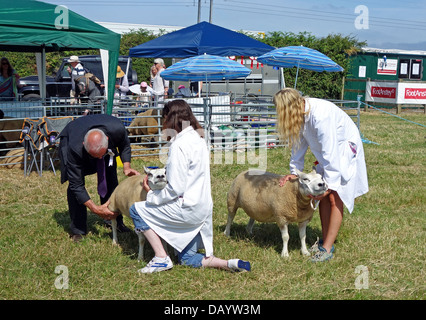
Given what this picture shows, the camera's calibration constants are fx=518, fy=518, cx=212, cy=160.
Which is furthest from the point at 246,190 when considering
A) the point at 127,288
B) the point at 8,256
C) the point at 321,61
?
the point at 321,61

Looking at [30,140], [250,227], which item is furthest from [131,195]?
[30,140]

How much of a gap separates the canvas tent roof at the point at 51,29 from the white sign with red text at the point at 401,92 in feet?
52.6

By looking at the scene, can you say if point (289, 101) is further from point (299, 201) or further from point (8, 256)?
point (8, 256)

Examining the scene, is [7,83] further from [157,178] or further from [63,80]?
[157,178]

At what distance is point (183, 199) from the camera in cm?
453

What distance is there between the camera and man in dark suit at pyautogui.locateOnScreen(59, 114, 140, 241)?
5.20m

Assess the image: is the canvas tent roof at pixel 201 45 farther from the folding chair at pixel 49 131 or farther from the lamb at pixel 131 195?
the lamb at pixel 131 195

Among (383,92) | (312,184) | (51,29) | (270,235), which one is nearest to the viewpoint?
(312,184)

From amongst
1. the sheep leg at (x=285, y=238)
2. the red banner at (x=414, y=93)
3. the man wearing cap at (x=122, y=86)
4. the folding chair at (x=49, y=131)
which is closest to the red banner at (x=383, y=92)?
the red banner at (x=414, y=93)

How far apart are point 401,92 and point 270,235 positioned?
1933 cm

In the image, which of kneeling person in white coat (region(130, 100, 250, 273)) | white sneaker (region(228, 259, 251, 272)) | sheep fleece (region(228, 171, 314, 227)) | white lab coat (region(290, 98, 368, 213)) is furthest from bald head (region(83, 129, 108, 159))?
white lab coat (region(290, 98, 368, 213))

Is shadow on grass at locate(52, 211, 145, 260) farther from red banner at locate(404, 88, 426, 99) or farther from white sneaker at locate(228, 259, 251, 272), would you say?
→ red banner at locate(404, 88, 426, 99)

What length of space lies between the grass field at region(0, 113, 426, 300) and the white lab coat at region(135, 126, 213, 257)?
363mm
